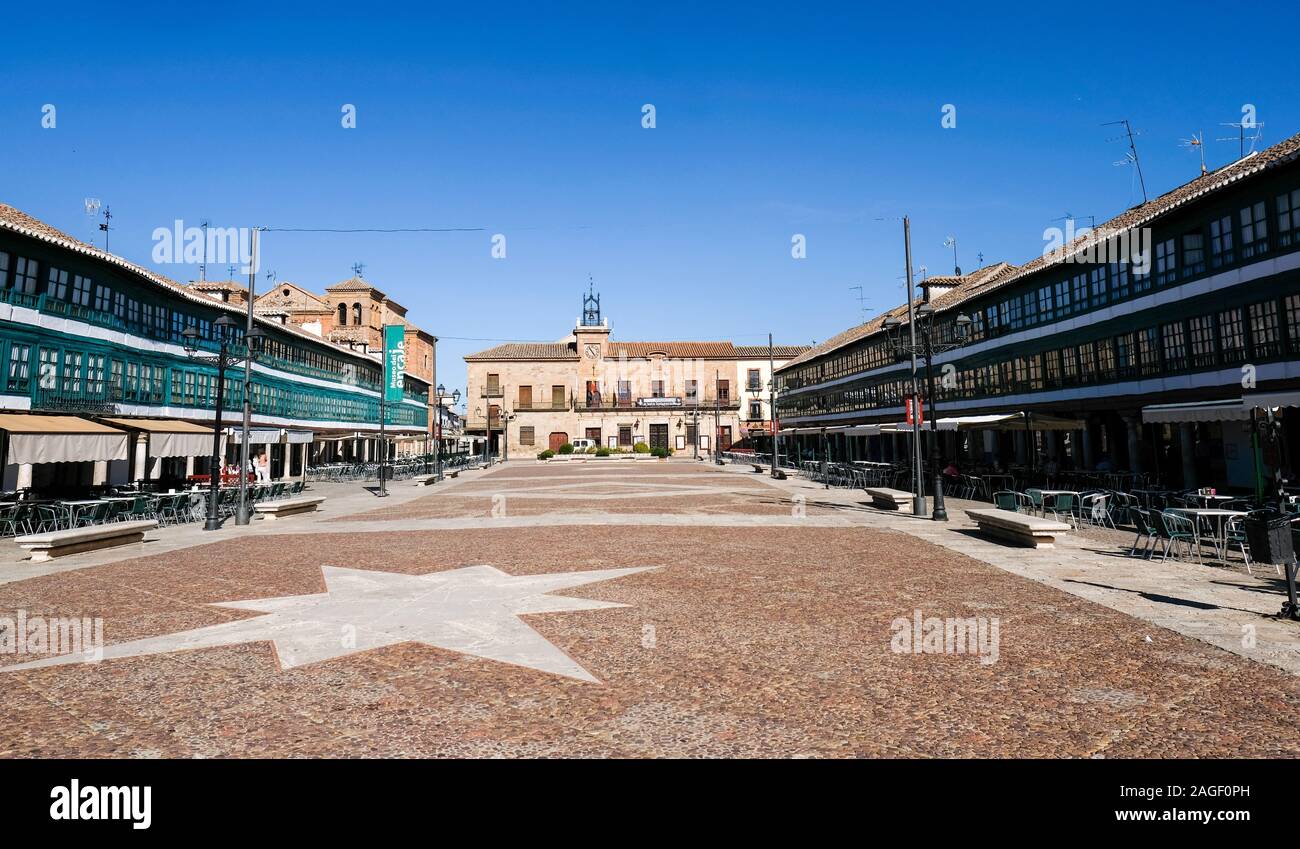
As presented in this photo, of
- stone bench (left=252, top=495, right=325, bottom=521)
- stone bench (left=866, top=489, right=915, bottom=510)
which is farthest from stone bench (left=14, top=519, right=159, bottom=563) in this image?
stone bench (left=866, top=489, right=915, bottom=510)

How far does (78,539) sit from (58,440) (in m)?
4.86

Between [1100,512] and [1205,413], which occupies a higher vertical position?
[1205,413]

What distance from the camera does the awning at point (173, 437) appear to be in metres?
18.8

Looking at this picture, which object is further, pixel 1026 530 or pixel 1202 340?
pixel 1202 340

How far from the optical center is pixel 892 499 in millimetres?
17188

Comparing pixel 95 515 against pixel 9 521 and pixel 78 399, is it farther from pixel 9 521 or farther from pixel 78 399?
pixel 78 399

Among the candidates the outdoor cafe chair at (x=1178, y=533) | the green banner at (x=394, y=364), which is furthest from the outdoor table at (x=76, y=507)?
the green banner at (x=394, y=364)

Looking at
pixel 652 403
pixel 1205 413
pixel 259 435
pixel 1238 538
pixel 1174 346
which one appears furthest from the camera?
pixel 652 403

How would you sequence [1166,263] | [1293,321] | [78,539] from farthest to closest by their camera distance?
[1166,263] < [1293,321] < [78,539]

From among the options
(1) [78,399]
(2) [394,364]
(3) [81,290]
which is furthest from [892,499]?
(2) [394,364]

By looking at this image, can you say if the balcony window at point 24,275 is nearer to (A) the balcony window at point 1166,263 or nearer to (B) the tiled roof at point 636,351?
(A) the balcony window at point 1166,263

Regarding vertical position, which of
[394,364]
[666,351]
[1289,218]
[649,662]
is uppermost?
[666,351]
